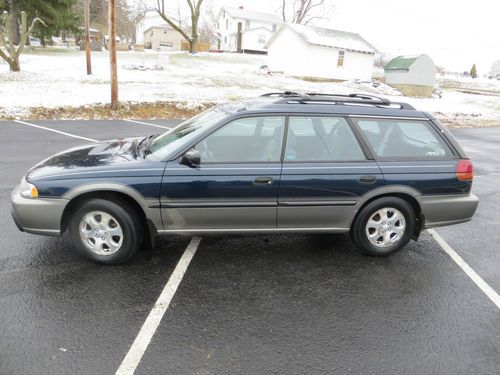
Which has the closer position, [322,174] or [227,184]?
[227,184]

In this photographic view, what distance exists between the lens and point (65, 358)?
8.75 ft

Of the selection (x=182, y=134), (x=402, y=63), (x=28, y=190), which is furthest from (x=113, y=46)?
(x=402, y=63)

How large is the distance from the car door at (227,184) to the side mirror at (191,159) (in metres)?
0.04

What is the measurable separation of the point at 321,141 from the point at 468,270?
6.69ft

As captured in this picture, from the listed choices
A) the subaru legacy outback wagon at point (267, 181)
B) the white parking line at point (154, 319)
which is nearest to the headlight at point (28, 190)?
the subaru legacy outback wagon at point (267, 181)

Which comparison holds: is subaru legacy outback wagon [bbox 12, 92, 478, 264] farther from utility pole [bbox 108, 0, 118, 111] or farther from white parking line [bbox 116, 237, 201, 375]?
utility pole [bbox 108, 0, 118, 111]

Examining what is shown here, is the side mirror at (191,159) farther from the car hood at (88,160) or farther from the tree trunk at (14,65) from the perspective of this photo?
the tree trunk at (14,65)

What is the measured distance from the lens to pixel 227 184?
148 inches

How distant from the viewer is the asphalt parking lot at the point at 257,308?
2.72 meters

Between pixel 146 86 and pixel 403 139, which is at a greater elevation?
pixel 403 139

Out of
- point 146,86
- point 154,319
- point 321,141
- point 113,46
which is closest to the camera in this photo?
point 154,319

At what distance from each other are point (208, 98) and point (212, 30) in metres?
68.6

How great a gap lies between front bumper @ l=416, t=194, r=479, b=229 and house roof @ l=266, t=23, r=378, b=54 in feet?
102

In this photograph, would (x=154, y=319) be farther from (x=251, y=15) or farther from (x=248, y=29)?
(x=251, y=15)
